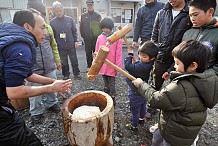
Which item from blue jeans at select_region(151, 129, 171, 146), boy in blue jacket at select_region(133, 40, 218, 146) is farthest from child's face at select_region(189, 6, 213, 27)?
blue jeans at select_region(151, 129, 171, 146)

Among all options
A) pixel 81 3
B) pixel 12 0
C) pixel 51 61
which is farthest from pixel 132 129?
pixel 81 3

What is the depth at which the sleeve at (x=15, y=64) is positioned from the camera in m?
1.45

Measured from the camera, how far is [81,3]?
11.4 metres

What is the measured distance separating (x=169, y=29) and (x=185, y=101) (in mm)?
1494

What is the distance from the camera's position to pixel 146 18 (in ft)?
13.3

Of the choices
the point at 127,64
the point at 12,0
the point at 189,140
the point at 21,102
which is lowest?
the point at 21,102

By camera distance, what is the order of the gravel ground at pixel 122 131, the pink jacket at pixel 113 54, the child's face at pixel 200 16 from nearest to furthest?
1. the child's face at pixel 200 16
2. the gravel ground at pixel 122 131
3. the pink jacket at pixel 113 54

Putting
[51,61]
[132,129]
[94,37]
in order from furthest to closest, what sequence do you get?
1. [94,37]
2. [51,61]
3. [132,129]

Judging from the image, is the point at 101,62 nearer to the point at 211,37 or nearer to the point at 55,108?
the point at 211,37

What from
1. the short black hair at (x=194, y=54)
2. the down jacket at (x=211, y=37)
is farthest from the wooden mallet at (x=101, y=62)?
the down jacket at (x=211, y=37)

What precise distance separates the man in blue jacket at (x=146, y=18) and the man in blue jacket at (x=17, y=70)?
261 centimetres

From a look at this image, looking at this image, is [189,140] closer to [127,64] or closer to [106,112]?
[106,112]

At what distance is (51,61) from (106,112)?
1808 millimetres

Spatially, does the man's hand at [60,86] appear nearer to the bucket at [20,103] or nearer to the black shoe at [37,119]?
the black shoe at [37,119]
